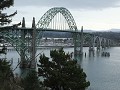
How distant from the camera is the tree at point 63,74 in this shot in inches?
970

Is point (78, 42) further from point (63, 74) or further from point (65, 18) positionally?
point (63, 74)

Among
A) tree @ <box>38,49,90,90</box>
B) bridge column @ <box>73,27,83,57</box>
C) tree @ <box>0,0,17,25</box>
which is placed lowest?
bridge column @ <box>73,27,83,57</box>

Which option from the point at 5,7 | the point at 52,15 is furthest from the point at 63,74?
the point at 52,15

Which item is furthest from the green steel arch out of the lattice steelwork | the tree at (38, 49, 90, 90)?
the tree at (38, 49, 90, 90)

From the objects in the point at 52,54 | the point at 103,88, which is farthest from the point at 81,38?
the point at 52,54

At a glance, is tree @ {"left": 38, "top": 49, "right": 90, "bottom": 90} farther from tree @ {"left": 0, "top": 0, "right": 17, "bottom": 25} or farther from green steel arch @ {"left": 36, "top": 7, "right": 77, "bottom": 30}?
green steel arch @ {"left": 36, "top": 7, "right": 77, "bottom": 30}

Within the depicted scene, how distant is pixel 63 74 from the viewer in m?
25.0

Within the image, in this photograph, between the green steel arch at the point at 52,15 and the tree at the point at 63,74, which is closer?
the tree at the point at 63,74

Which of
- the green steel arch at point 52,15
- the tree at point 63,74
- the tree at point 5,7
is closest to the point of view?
the tree at point 5,7

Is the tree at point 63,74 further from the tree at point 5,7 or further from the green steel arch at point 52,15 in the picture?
the green steel arch at point 52,15

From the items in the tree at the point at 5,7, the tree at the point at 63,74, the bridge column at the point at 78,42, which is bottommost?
the bridge column at the point at 78,42

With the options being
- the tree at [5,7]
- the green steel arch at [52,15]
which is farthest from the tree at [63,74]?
the green steel arch at [52,15]

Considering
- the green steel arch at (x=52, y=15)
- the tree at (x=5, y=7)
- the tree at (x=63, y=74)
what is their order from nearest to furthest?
1. the tree at (x=5, y=7)
2. the tree at (x=63, y=74)
3. the green steel arch at (x=52, y=15)

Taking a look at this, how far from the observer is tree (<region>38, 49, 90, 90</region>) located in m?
24.6
